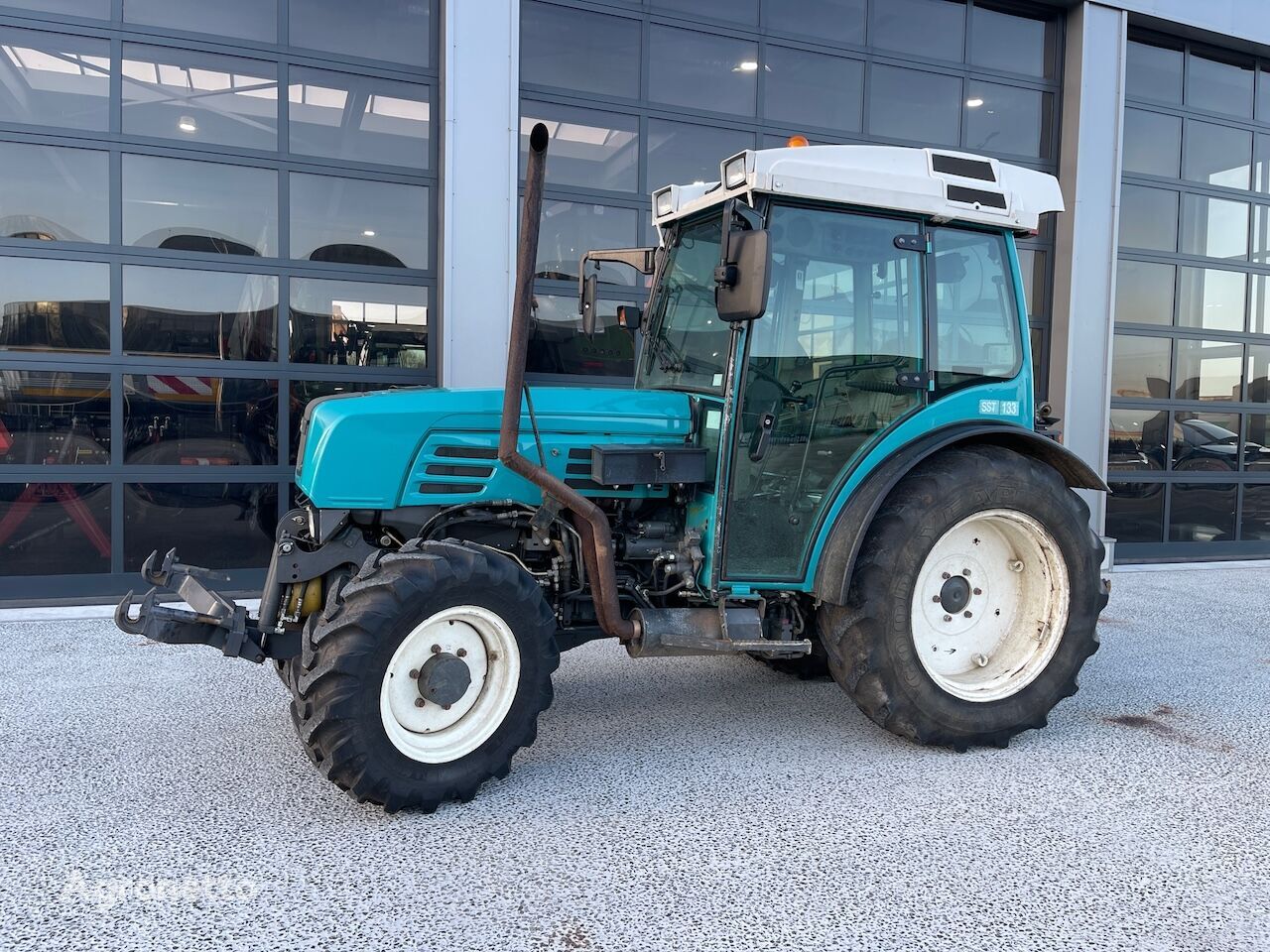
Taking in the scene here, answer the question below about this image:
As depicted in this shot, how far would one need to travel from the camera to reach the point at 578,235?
6.96 m

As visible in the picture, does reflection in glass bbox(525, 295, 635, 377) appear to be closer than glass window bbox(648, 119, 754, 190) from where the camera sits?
Yes

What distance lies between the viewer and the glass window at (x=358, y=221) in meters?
6.46

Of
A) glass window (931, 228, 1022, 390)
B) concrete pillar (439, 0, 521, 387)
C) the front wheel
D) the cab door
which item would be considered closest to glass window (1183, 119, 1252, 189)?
glass window (931, 228, 1022, 390)

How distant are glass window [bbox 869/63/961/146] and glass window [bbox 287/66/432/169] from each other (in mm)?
3828

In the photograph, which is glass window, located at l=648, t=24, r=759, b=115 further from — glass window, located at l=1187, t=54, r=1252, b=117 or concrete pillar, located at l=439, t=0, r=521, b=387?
glass window, located at l=1187, t=54, r=1252, b=117

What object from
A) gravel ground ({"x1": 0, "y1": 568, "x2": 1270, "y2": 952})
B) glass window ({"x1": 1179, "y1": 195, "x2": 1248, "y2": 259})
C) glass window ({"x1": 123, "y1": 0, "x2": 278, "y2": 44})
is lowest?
gravel ground ({"x1": 0, "y1": 568, "x2": 1270, "y2": 952})

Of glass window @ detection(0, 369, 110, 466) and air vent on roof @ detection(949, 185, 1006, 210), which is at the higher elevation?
air vent on roof @ detection(949, 185, 1006, 210)

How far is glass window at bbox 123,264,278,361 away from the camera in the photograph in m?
6.16

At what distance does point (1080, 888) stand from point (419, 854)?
1.92m

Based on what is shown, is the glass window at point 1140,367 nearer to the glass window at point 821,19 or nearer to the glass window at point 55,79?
the glass window at point 821,19

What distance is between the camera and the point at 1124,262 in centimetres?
854

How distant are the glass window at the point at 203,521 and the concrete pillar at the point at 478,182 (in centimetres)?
163

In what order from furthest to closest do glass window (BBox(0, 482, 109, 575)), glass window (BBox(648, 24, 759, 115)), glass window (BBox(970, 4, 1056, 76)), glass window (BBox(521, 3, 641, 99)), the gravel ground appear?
glass window (BBox(970, 4, 1056, 76)), glass window (BBox(648, 24, 759, 115)), glass window (BBox(521, 3, 641, 99)), glass window (BBox(0, 482, 109, 575)), the gravel ground

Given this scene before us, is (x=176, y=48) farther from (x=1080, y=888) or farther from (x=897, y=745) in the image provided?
(x=1080, y=888)
